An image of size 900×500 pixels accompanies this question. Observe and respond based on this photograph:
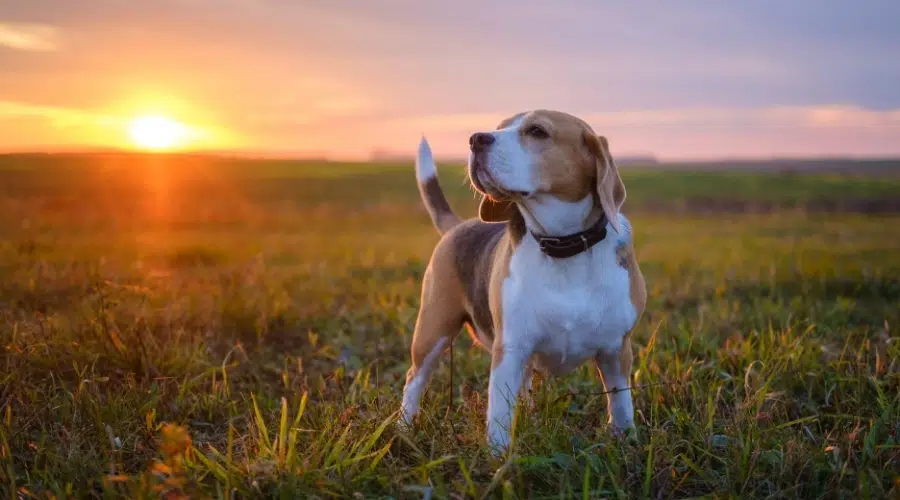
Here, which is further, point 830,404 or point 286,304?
point 286,304

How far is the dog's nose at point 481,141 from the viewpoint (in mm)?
3551

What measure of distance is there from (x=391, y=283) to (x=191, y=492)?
590 centimetres

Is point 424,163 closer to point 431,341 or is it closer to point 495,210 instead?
point 495,210

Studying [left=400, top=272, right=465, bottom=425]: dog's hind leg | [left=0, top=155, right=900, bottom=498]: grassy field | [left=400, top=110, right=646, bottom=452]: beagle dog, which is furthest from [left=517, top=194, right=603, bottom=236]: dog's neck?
[left=400, top=272, right=465, bottom=425]: dog's hind leg

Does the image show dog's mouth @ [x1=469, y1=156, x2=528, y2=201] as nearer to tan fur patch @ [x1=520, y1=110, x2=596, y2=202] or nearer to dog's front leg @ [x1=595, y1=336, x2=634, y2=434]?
tan fur patch @ [x1=520, y1=110, x2=596, y2=202]

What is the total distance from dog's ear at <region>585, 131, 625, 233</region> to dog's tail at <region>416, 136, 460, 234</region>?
168 centimetres

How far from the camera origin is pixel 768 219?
21.1m

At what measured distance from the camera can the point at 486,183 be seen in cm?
360

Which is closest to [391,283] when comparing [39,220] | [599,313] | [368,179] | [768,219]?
[599,313]

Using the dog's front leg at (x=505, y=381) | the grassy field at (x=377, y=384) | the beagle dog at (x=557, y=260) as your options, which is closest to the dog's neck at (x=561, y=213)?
the beagle dog at (x=557, y=260)

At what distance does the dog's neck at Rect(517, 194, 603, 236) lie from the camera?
3.64 meters

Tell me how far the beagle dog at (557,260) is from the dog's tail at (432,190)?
1.28 metres

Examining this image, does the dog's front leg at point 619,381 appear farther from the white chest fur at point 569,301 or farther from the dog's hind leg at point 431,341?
the dog's hind leg at point 431,341

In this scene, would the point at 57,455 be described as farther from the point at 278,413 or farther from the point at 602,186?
the point at 602,186
